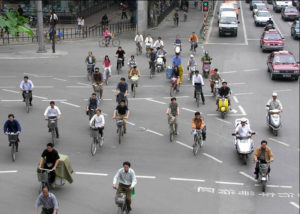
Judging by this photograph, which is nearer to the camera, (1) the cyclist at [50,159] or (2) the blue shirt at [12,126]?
(1) the cyclist at [50,159]

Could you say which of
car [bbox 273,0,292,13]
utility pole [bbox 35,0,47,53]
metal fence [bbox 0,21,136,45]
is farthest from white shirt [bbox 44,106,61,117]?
car [bbox 273,0,292,13]

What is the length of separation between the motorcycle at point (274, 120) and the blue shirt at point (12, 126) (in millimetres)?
9295

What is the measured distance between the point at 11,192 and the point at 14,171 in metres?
1.73

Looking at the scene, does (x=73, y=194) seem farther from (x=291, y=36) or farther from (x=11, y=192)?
(x=291, y=36)

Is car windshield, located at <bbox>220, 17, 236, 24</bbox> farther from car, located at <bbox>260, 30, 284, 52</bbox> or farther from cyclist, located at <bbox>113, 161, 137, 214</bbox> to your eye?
cyclist, located at <bbox>113, 161, 137, 214</bbox>

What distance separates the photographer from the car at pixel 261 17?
2260 inches

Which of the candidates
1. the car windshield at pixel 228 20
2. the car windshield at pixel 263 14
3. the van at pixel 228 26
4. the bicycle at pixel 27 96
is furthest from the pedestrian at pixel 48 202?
the car windshield at pixel 263 14

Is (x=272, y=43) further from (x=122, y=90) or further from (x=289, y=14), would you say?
(x=289, y=14)

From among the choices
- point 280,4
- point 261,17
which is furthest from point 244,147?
point 280,4

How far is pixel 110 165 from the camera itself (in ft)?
63.9

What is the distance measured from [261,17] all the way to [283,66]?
27000 mm

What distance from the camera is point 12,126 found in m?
19.4

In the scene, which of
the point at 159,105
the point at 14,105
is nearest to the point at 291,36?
the point at 159,105

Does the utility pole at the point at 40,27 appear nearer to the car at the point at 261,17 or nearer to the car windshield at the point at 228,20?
the car windshield at the point at 228,20
